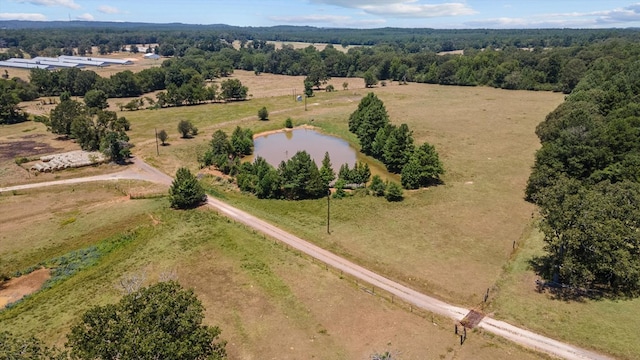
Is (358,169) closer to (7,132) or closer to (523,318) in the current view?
(523,318)

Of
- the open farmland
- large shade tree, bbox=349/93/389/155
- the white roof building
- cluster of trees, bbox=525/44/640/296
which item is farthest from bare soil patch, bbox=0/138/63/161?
the white roof building

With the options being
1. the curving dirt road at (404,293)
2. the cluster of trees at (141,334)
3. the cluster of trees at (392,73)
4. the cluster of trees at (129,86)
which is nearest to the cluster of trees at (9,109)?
the cluster of trees at (129,86)

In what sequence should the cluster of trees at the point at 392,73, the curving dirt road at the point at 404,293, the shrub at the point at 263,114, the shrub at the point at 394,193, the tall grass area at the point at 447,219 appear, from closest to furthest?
the curving dirt road at the point at 404,293 → the tall grass area at the point at 447,219 → the shrub at the point at 394,193 → the shrub at the point at 263,114 → the cluster of trees at the point at 392,73

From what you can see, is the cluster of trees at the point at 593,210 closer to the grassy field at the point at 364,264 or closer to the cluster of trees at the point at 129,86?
the grassy field at the point at 364,264

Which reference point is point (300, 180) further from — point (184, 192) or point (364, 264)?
point (364, 264)

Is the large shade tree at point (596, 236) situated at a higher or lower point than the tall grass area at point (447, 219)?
higher

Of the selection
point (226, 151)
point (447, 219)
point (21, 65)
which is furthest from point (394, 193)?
point (21, 65)

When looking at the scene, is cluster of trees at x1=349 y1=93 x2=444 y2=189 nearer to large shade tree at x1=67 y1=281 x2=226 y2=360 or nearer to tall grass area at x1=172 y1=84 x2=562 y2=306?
tall grass area at x1=172 y1=84 x2=562 y2=306
